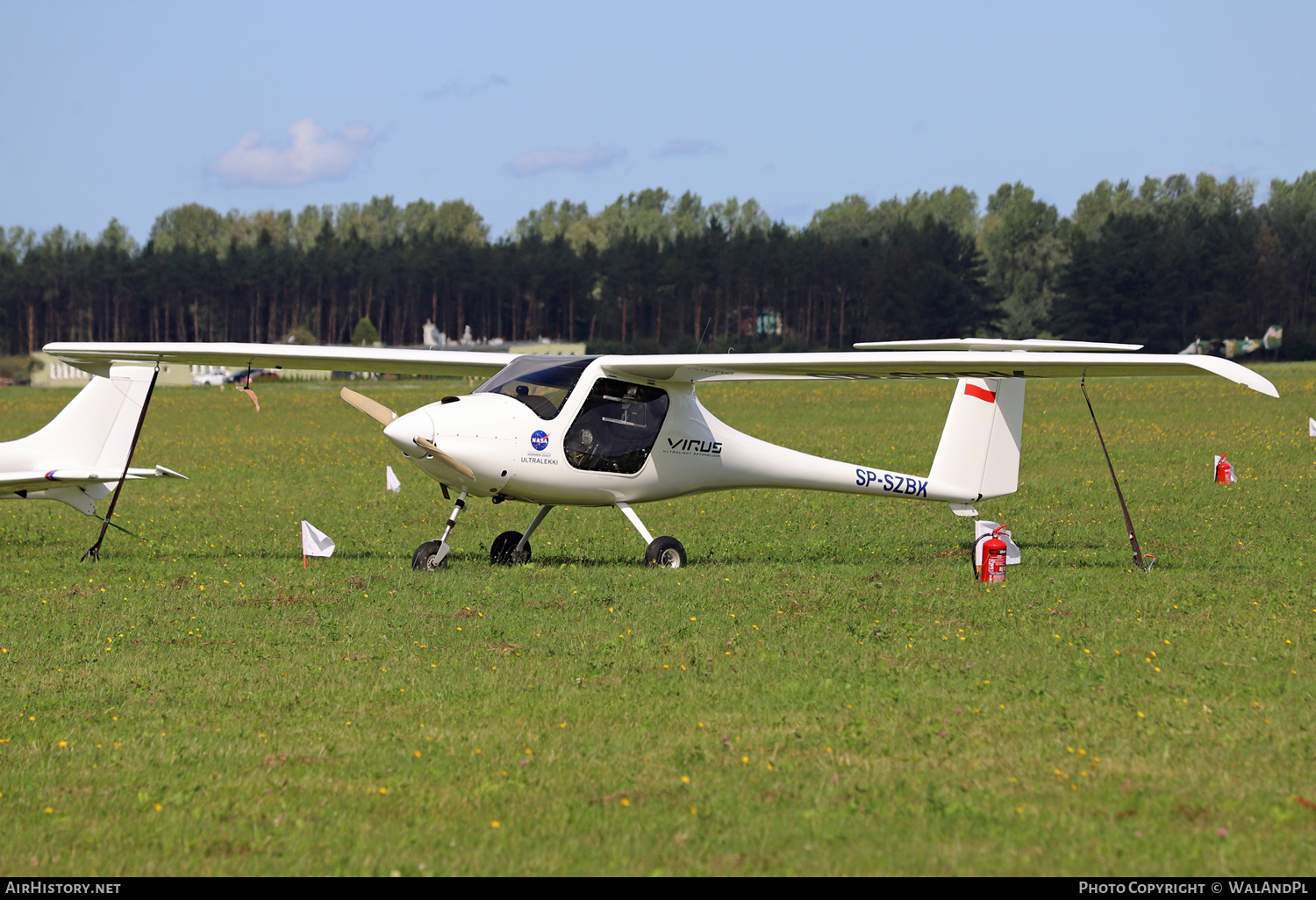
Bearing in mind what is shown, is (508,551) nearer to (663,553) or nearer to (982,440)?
(663,553)

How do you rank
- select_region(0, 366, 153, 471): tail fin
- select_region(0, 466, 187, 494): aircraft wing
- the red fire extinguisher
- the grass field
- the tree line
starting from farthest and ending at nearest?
the tree line, select_region(0, 366, 153, 471): tail fin, select_region(0, 466, 187, 494): aircraft wing, the red fire extinguisher, the grass field

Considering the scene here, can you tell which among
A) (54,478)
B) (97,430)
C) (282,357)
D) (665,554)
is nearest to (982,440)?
(665,554)

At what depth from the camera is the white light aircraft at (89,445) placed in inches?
583

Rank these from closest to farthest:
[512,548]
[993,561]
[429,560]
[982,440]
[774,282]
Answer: [993,561]
[429,560]
[512,548]
[982,440]
[774,282]

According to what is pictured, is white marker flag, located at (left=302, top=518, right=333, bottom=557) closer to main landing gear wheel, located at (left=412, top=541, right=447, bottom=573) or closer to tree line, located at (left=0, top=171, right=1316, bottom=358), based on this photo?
main landing gear wheel, located at (left=412, top=541, right=447, bottom=573)

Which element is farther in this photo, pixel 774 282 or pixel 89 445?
pixel 774 282

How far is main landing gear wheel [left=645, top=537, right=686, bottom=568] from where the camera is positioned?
44.3 ft

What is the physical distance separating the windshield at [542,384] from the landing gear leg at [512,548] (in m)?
1.43

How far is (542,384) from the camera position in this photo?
13.4 meters

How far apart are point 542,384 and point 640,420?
121 centimetres

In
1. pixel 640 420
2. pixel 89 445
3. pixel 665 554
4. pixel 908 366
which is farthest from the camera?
pixel 89 445

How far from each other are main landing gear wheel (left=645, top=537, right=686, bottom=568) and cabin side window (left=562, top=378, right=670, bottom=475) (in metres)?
0.87

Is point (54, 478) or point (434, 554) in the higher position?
point (54, 478)

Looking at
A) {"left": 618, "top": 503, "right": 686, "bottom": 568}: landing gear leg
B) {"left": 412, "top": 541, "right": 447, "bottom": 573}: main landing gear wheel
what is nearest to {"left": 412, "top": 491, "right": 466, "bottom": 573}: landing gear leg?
{"left": 412, "top": 541, "right": 447, "bottom": 573}: main landing gear wheel
